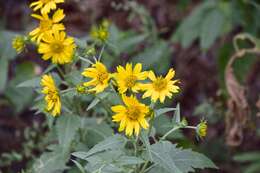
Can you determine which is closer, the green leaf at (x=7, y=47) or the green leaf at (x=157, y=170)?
the green leaf at (x=157, y=170)

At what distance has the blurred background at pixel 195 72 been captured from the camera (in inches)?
128

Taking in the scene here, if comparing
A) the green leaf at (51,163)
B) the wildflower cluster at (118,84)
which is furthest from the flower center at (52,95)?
the green leaf at (51,163)

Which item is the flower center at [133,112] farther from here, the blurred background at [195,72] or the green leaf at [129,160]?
the blurred background at [195,72]

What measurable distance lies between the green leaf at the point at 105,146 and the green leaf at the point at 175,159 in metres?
0.12

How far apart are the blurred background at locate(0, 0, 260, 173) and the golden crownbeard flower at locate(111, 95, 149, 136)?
0.71m

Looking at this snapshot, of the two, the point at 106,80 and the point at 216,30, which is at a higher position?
the point at 216,30

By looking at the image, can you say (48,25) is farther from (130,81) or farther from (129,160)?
(129,160)

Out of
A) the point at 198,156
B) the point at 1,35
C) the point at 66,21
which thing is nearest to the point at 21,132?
the point at 1,35

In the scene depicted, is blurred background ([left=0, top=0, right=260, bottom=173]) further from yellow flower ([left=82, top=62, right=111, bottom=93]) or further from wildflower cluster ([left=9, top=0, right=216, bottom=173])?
yellow flower ([left=82, top=62, right=111, bottom=93])

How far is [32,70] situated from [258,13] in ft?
4.67

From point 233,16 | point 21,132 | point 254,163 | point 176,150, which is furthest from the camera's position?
point 21,132

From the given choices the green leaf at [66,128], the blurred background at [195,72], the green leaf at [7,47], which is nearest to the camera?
the green leaf at [66,128]

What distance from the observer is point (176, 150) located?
2213mm

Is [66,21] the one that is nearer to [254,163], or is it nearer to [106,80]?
[254,163]
